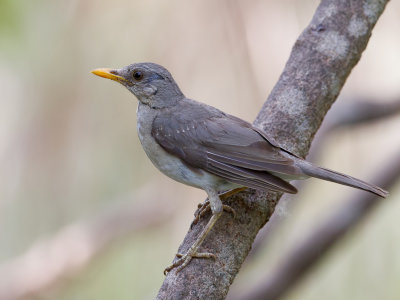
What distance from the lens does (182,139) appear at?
3674mm

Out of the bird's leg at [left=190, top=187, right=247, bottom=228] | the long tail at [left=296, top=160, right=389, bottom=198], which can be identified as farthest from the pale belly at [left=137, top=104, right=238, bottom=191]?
the long tail at [left=296, top=160, right=389, bottom=198]

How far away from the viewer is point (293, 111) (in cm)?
383

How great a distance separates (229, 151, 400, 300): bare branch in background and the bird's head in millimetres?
1613

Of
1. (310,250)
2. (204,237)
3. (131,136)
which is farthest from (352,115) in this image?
(204,237)

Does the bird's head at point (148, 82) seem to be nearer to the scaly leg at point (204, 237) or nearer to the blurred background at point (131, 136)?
the scaly leg at point (204, 237)

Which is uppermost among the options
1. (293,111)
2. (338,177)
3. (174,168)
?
(293,111)

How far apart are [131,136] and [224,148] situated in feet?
7.53

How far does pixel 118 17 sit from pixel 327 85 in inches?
88.4

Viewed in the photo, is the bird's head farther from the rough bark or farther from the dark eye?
the rough bark

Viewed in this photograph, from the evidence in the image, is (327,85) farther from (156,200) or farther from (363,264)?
(156,200)

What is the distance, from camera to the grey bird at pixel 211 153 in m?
3.35

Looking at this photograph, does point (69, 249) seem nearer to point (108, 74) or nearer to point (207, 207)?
point (108, 74)

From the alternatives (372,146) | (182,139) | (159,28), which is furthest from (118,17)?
(372,146)

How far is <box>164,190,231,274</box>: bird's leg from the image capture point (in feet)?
10.6
